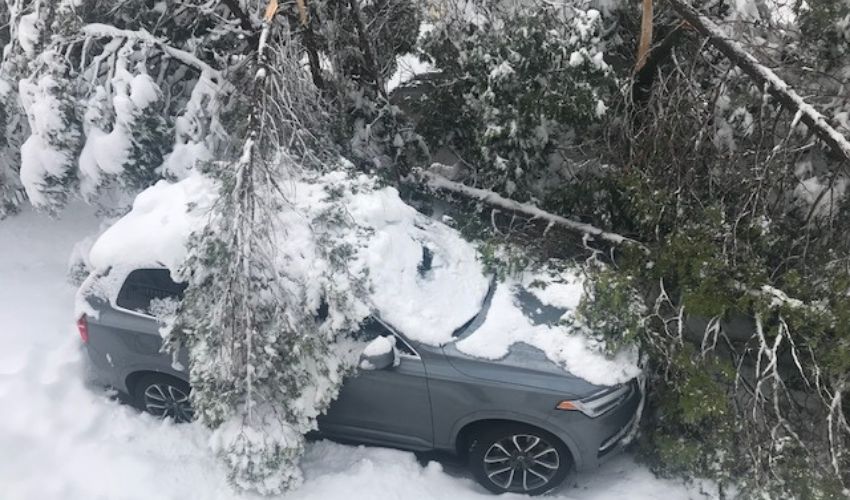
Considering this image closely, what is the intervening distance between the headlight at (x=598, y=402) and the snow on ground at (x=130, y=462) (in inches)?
29.1

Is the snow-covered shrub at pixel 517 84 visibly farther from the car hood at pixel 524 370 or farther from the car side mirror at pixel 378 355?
the car side mirror at pixel 378 355

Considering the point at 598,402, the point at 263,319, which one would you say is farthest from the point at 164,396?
the point at 598,402

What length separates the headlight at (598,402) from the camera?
4195 mm

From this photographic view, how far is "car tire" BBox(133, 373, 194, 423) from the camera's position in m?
4.93

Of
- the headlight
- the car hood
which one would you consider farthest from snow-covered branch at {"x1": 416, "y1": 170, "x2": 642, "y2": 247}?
the car hood

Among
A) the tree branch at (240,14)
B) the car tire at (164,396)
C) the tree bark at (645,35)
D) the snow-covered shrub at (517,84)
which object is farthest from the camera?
the tree branch at (240,14)

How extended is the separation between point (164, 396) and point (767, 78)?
215 inches

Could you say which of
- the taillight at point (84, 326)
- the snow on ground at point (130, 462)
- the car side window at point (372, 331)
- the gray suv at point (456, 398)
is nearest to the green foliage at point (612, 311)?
the gray suv at point (456, 398)

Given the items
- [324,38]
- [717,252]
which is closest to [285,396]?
[717,252]

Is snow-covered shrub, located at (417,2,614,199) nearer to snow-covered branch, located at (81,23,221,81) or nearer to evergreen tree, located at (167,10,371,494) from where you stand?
evergreen tree, located at (167,10,371,494)

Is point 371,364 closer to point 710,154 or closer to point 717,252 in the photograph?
point 717,252

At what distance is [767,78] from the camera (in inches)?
189

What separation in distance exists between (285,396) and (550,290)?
223 centimetres

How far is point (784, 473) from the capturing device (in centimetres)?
424
